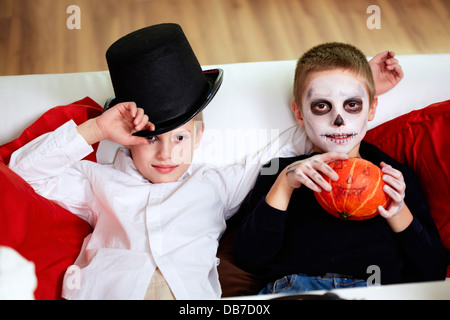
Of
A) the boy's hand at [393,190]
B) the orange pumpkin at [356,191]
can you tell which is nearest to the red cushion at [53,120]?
the orange pumpkin at [356,191]

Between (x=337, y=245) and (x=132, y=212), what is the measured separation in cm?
60

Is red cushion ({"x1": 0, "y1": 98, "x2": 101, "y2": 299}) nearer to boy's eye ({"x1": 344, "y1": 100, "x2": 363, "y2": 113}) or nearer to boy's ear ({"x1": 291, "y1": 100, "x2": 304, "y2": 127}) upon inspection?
boy's ear ({"x1": 291, "y1": 100, "x2": 304, "y2": 127})

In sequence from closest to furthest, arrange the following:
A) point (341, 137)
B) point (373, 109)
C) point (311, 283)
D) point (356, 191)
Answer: point (356, 191), point (311, 283), point (341, 137), point (373, 109)

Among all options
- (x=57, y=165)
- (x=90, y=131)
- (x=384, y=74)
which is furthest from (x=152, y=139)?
(x=384, y=74)

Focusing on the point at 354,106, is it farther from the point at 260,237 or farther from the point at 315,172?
the point at 260,237

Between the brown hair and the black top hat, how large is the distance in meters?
0.33

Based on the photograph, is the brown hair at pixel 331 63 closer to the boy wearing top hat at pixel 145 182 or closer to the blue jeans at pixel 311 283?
the boy wearing top hat at pixel 145 182

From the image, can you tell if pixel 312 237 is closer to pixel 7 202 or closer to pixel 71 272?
pixel 71 272

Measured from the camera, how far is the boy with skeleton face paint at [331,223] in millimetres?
1227

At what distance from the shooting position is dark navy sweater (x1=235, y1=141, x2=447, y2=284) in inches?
49.0

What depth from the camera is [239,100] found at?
5.50 feet

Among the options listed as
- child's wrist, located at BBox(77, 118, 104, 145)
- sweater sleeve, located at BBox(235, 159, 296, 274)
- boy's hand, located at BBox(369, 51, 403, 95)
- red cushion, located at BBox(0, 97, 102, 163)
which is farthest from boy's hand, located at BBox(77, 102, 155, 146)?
boy's hand, located at BBox(369, 51, 403, 95)
